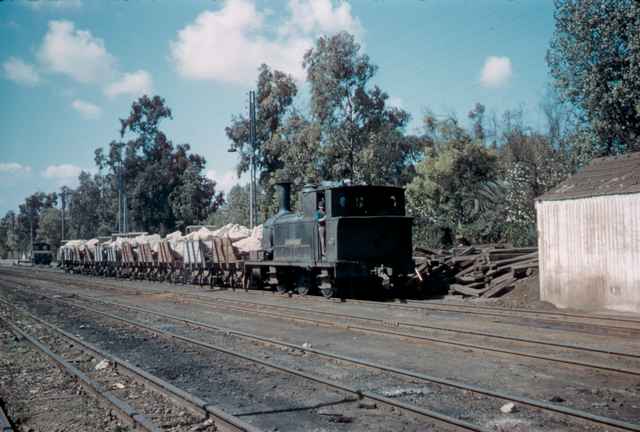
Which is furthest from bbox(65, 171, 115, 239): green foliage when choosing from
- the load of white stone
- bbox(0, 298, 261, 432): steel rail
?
bbox(0, 298, 261, 432): steel rail

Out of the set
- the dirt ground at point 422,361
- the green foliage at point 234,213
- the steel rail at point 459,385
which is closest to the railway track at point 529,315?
the dirt ground at point 422,361

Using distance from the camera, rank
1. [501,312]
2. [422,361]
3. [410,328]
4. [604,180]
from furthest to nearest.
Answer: [604,180] < [501,312] < [410,328] < [422,361]

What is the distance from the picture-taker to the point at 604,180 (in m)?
13.2

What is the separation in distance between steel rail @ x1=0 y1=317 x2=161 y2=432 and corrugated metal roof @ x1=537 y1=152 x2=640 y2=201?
1070cm

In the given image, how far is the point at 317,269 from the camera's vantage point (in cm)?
1631

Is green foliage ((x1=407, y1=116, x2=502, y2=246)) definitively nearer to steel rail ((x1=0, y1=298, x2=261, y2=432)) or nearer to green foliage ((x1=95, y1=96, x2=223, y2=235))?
steel rail ((x1=0, y1=298, x2=261, y2=432))

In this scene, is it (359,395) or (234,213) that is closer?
(359,395)

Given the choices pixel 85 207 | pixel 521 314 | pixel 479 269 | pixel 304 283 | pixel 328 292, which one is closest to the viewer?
pixel 521 314

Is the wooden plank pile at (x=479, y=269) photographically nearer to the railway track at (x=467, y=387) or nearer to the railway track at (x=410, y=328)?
the railway track at (x=410, y=328)

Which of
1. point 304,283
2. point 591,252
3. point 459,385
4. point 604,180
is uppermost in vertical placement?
point 604,180

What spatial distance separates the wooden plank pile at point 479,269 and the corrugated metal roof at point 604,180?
2.60 meters

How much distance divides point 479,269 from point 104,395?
40.4 feet

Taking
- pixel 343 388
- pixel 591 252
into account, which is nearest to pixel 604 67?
pixel 591 252

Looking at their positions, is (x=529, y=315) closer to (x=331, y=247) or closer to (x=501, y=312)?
(x=501, y=312)
